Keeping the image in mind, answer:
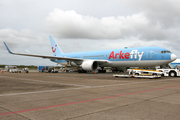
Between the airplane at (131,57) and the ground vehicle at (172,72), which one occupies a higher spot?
the airplane at (131,57)

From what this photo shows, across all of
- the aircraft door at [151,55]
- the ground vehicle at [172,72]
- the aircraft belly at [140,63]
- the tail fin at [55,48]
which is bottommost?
the ground vehicle at [172,72]

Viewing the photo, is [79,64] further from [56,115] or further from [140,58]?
[56,115]

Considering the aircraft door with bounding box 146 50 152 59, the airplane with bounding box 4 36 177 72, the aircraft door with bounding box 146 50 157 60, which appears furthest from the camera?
the aircraft door with bounding box 146 50 152 59

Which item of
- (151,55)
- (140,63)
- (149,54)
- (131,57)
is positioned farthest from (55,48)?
(151,55)

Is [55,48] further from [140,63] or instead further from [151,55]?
[151,55]

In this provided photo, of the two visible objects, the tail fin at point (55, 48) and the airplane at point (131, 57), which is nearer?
the airplane at point (131, 57)

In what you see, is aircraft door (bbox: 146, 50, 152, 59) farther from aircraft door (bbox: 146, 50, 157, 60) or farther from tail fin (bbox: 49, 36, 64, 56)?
Answer: tail fin (bbox: 49, 36, 64, 56)

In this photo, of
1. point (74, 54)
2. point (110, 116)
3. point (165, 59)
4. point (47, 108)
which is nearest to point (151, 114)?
point (110, 116)

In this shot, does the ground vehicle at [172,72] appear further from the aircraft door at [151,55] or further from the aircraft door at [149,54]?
the aircraft door at [149,54]

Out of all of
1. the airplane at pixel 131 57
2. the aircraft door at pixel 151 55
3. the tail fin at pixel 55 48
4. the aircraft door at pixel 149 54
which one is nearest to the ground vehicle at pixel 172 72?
the airplane at pixel 131 57

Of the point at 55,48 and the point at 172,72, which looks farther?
the point at 55,48

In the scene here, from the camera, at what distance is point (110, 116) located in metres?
4.14

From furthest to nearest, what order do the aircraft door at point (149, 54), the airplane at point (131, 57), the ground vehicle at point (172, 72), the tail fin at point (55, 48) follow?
the tail fin at point (55, 48) < the aircraft door at point (149, 54) < the airplane at point (131, 57) < the ground vehicle at point (172, 72)

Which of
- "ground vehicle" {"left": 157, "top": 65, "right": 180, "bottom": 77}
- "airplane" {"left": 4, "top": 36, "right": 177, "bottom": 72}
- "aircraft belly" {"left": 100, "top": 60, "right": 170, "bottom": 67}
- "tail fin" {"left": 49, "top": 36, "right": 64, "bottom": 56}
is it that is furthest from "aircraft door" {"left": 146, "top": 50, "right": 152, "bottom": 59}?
"tail fin" {"left": 49, "top": 36, "right": 64, "bottom": 56}
